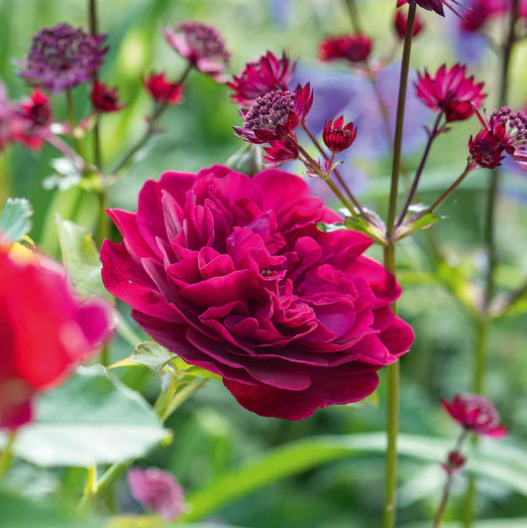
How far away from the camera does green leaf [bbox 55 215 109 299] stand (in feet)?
1.03

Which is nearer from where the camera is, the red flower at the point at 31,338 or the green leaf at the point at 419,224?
the red flower at the point at 31,338

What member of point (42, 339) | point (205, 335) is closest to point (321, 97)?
point (205, 335)

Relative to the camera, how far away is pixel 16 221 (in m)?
0.23

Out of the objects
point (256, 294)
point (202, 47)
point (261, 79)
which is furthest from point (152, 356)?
point (202, 47)

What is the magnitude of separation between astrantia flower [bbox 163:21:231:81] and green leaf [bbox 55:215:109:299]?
179 millimetres

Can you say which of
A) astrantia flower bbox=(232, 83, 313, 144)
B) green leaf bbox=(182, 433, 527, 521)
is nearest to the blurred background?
green leaf bbox=(182, 433, 527, 521)

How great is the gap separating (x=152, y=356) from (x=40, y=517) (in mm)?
143

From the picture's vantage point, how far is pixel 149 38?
708 mm

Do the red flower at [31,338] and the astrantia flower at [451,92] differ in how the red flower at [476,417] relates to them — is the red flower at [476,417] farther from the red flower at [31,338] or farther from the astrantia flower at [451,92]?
the red flower at [31,338]

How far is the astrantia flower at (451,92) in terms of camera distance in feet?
1.11

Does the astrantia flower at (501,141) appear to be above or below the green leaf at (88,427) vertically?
above

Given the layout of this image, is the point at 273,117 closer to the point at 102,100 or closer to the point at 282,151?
the point at 282,151

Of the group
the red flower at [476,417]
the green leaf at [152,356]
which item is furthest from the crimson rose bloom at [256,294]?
the red flower at [476,417]

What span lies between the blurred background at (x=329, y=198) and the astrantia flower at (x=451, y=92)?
94 millimetres
